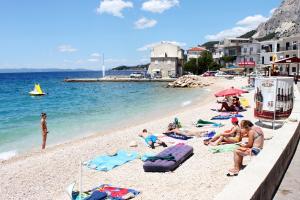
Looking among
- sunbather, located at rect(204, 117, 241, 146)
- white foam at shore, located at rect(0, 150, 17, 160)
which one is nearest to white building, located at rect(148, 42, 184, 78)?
white foam at shore, located at rect(0, 150, 17, 160)

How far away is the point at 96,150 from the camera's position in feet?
43.0

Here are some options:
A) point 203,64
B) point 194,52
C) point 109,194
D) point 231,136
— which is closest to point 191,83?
point 203,64

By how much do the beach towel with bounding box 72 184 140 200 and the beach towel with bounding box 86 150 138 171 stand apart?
6.86 feet

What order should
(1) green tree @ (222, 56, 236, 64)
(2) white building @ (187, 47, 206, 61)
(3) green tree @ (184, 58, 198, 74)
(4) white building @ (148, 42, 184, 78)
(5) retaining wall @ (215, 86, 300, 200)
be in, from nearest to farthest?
(5) retaining wall @ (215, 86, 300, 200) → (3) green tree @ (184, 58, 198, 74) → (1) green tree @ (222, 56, 236, 64) → (4) white building @ (148, 42, 184, 78) → (2) white building @ (187, 47, 206, 61)

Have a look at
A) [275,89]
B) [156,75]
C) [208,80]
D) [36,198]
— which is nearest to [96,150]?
[36,198]

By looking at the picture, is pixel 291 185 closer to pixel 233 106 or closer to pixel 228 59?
pixel 233 106

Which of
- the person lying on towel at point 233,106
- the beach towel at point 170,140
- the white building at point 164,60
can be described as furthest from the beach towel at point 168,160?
the white building at point 164,60

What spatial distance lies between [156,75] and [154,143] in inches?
3147

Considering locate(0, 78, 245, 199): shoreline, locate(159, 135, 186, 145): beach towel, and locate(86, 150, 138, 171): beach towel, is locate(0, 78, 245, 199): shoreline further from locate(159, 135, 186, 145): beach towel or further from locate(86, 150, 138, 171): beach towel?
locate(159, 135, 186, 145): beach towel

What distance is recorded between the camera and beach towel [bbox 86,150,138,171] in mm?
10141

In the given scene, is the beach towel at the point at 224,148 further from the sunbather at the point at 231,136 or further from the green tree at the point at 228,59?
the green tree at the point at 228,59

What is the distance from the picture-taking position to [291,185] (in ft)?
18.9

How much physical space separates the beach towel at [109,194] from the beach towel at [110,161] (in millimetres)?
2091

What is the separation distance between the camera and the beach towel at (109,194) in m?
7.34
